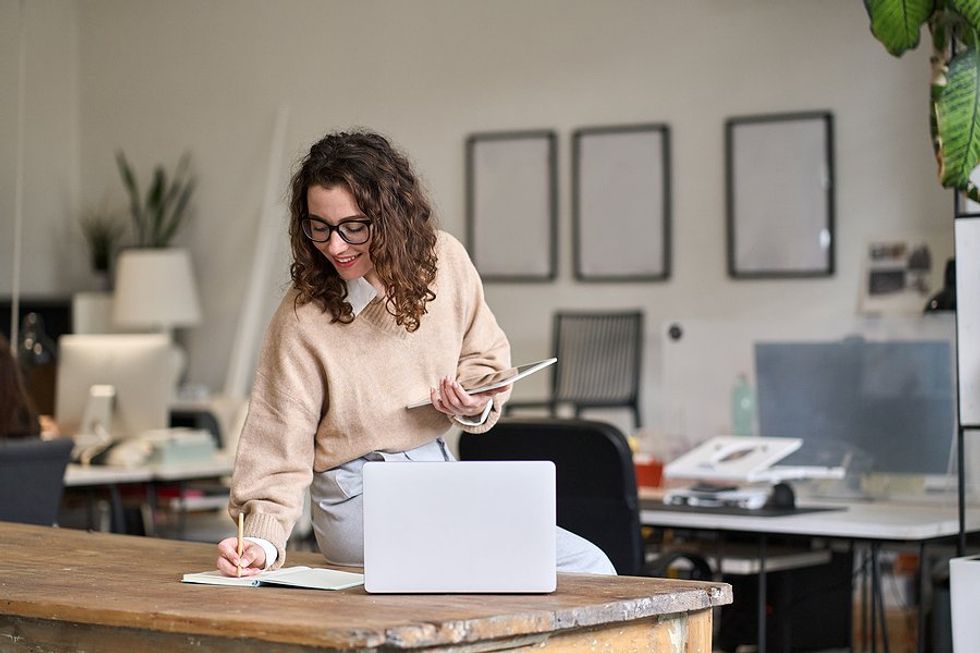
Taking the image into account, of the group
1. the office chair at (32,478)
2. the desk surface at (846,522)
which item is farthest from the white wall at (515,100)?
the office chair at (32,478)

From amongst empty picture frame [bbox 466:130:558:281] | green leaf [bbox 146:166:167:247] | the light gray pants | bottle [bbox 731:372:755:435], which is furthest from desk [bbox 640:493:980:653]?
green leaf [bbox 146:166:167:247]

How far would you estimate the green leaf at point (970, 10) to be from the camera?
333cm

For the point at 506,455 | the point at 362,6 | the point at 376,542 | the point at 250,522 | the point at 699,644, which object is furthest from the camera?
the point at 362,6

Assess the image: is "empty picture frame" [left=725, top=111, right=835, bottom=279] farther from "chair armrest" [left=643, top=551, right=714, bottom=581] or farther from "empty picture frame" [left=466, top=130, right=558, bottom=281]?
"chair armrest" [left=643, top=551, right=714, bottom=581]

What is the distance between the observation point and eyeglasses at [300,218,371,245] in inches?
90.0

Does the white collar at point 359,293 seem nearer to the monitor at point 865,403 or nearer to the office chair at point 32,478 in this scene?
the office chair at point 32,478

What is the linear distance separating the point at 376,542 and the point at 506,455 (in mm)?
1721

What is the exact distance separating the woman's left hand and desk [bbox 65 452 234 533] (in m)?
2.96

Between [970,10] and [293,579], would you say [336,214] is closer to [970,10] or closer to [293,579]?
[293,579]

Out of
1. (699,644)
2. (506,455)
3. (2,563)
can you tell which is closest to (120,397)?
(506,455)

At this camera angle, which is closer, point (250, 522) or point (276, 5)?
point (250, 522)

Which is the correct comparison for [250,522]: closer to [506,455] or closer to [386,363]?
[386,363]

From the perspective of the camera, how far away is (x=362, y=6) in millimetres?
8828

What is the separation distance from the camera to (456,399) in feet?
7.37
